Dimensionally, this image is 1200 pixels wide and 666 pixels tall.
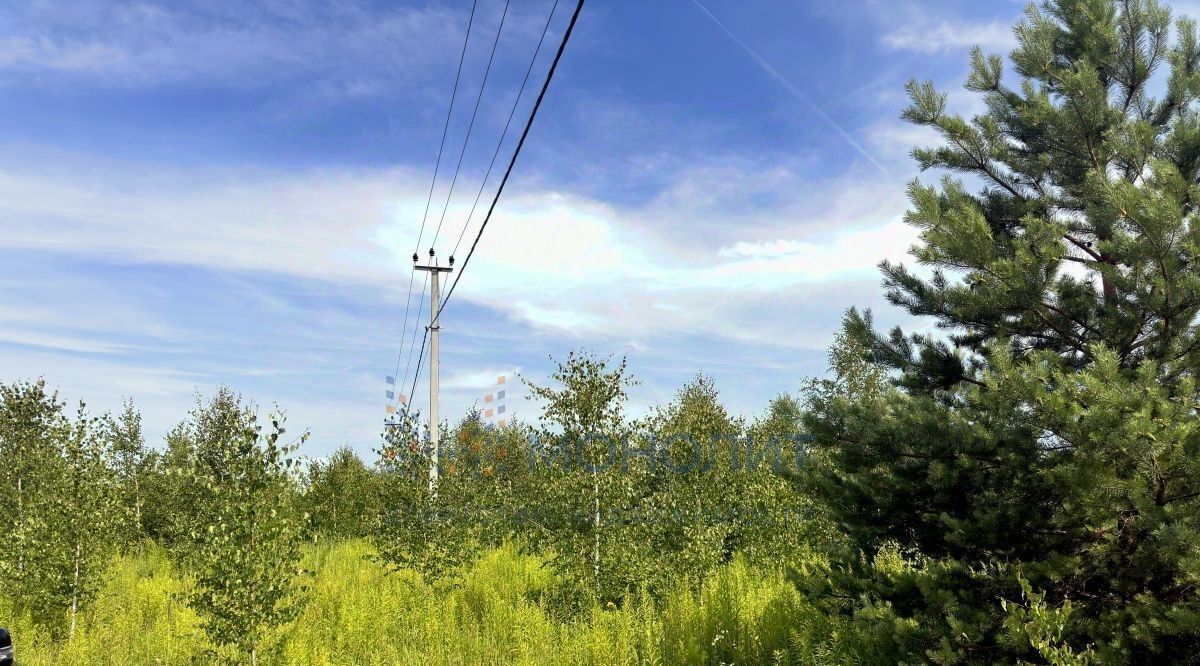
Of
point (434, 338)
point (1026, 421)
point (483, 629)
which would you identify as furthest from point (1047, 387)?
point (434, 338)

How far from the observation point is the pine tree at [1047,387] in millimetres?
4930

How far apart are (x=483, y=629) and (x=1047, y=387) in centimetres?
848

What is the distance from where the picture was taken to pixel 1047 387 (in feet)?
17.6

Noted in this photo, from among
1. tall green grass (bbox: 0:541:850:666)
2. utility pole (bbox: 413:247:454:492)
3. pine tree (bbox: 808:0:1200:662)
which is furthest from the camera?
utility pole (bbox: 413:247:454:492)

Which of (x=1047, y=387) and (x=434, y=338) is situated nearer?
(x=1047, y=387)

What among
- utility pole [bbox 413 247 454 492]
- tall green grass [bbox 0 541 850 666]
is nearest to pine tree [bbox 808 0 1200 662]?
tall green grass [bbox 0 541 850 666]

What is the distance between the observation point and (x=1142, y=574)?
16.9ft

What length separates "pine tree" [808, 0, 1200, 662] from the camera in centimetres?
493

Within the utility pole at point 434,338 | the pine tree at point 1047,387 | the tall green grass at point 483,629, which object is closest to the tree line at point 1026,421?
the pine tree at point 1047,387

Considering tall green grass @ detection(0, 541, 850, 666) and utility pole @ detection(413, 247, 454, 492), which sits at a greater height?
utility pole @ detection(413, 247, 454, 492)

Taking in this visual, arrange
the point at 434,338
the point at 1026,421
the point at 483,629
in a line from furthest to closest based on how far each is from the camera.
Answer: the point at 434,338
the point at 483,629
the point at 1026,421

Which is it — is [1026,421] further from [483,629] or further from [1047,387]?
[483,629]

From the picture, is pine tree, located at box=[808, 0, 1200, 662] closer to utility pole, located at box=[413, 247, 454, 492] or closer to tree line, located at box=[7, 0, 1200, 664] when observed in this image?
tree line, located at box=[7, 0, 1200, 664]

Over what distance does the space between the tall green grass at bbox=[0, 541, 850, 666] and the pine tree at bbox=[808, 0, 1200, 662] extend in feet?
5.78
